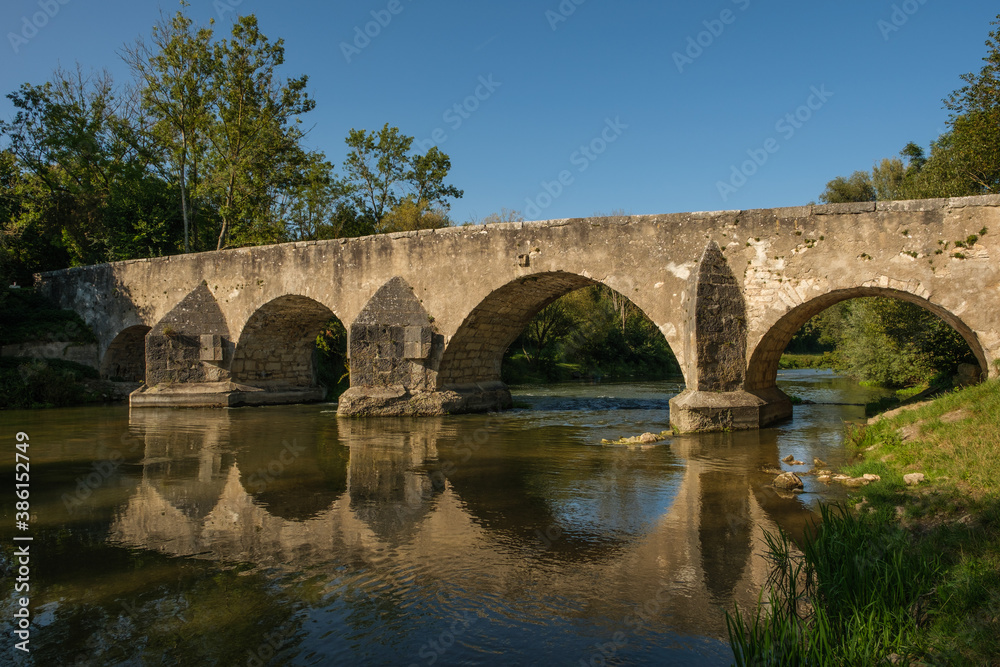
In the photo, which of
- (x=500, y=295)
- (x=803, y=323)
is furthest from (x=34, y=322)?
(x=803, y=323)

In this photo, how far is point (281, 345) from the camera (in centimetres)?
1656

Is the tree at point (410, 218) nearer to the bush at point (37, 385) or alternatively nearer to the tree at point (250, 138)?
the tree at point (250, 138)

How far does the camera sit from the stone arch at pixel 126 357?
59.7ft

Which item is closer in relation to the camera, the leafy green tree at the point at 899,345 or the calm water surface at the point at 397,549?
the calm water surface at the point at 397,549

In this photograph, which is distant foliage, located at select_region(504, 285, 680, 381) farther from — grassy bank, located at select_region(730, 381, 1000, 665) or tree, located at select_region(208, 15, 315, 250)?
grassy bank, located at select_region(730, 381, 1000, 665)

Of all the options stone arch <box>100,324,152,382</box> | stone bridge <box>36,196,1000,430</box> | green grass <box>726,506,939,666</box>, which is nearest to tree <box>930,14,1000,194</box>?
stone bridge <box>36,196,1000,430</box>

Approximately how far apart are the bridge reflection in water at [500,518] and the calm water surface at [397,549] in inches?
1.0

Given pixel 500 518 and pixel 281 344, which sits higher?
pixel 281 344

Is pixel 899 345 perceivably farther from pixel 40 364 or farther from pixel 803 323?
pixel 40 364

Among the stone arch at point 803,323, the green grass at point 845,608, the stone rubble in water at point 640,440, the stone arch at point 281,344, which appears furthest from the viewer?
the stone arch at point 281,344

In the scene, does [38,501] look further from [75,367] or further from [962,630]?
[75,367]

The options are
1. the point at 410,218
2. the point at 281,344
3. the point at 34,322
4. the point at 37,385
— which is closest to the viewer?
the point at 37,385

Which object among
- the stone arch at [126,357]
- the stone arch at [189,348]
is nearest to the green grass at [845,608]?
the stone arch at [189,348]

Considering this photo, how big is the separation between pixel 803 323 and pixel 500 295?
17.4 feet
